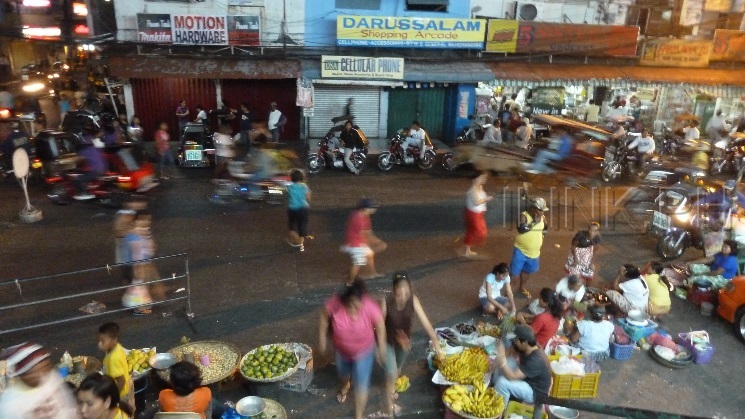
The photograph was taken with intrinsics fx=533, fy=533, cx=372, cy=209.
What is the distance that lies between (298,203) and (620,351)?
5.58 meters

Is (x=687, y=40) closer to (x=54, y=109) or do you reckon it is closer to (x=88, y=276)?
(x=88, y=276)

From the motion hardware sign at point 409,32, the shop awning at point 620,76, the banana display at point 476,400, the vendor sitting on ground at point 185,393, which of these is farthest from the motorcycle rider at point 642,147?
the vendor sitting on ground at point 185,393

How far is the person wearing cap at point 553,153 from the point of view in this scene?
13.8 metres

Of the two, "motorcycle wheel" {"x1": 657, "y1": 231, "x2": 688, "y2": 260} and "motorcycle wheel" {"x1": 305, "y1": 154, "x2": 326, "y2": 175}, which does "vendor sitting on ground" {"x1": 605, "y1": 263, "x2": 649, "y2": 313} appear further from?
"motorcycle wheel" {"x1": 305, "y1": 154, "x2": 326, "y2": 175}

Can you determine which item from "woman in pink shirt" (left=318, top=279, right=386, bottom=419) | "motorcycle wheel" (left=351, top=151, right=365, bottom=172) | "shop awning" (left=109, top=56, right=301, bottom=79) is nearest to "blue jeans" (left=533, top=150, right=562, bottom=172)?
"motorcycle wheel" (left=351, top=151, right=365, bottom=172)

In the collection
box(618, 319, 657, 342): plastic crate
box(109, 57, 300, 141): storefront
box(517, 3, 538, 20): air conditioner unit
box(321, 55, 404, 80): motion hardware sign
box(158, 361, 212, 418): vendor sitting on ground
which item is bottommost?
box(618, 319, 657, 342): plastic crate

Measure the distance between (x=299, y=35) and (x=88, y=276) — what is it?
1108 cm

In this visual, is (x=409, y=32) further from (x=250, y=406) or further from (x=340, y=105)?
(x=250, y=406)

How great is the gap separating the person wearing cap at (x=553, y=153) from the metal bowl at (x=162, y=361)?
1086 cm

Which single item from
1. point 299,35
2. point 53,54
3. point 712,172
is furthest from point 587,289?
point 53,54

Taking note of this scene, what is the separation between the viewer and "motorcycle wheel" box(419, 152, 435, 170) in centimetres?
1598

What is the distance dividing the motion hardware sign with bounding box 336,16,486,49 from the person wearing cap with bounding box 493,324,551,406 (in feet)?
43.4

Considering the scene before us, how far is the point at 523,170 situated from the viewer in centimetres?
1441

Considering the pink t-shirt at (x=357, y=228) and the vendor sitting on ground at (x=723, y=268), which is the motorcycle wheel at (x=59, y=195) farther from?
the vendor sitting on ground at (x=723, y=268)
